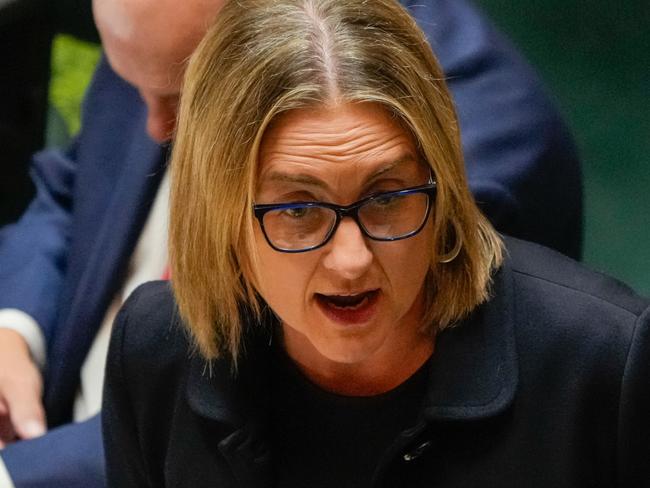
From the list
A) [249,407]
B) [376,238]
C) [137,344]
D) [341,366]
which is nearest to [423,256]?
[376,238]

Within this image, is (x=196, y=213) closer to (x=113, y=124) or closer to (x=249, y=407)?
(x=249, y=407)

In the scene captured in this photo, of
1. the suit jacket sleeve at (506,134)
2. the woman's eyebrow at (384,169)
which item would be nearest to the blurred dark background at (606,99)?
the suit jacket sleeve at (506,134)

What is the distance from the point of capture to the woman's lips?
1.30 meters

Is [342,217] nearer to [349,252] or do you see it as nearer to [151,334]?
[349,252]

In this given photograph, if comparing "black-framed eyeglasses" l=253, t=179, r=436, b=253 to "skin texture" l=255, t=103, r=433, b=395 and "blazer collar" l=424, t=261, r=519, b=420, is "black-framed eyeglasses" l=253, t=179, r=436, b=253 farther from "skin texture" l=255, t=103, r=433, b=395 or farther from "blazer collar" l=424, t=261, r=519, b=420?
"blazer collar" l=424, t=261, r=519, b=420

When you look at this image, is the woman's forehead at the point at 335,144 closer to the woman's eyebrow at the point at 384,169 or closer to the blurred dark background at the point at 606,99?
the woman's eyebrow at the point at 384,169

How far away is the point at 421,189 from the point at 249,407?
1.21 feet

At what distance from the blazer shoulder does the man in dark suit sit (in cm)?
17

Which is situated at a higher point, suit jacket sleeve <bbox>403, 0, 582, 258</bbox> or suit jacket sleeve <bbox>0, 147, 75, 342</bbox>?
suit jacket sleeve <bbox>403, 0, 582, 258</bbox>

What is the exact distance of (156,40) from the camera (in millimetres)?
1662

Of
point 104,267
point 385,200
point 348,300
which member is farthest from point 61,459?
point 385,200

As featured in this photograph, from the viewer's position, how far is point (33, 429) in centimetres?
187

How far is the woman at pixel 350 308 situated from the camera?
1.25 metres

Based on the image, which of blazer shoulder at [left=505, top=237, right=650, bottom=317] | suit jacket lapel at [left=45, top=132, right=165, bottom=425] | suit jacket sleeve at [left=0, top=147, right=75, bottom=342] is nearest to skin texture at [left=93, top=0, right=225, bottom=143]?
suit jacket lapel at [left=45, top=132, right=165, bottom=425]
